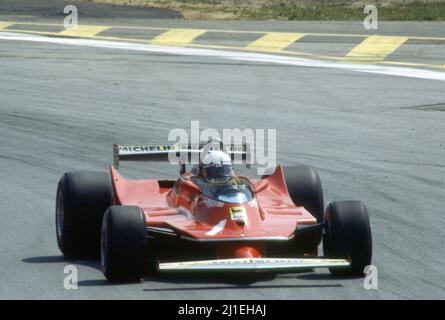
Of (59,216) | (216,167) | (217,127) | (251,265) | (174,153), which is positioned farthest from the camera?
(217,127)

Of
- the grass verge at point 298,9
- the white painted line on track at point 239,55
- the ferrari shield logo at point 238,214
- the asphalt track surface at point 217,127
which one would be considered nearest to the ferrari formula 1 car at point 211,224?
the ferrari shield logo at point 238,214

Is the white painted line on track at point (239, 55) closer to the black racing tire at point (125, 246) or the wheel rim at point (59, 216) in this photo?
the wheel rim at point (59, 216)

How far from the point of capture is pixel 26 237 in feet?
38.1

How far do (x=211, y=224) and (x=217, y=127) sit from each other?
8650 millimetres

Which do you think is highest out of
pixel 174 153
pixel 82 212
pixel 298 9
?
pixel 174 153

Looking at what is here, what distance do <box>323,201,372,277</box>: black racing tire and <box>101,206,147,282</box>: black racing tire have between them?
1.51 m

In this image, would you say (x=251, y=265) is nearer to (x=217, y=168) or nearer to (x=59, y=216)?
(x=217, y=168)

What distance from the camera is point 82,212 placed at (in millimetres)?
10797

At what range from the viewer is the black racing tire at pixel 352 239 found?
9.77 metres

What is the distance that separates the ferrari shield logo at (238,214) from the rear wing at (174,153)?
3.85 feet

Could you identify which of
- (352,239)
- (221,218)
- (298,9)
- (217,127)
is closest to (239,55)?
(217,127)

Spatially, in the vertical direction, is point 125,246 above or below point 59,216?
above

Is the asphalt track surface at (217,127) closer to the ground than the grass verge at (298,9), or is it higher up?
higher up
